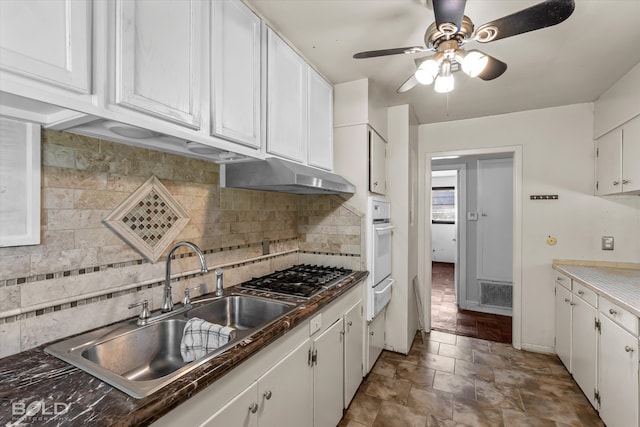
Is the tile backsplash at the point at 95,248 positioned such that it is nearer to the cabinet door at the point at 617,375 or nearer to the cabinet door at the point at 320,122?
the cabinet door at the point at 320,122

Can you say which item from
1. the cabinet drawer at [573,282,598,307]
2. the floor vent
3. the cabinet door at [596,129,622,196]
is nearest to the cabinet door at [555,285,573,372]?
the cabinet drawer at [573,282,598,307]

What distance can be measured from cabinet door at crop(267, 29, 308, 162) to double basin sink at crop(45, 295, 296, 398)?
940 millimetres

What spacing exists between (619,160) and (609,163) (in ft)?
0.55

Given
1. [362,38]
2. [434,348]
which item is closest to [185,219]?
[362,38]

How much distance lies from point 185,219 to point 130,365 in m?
0.70

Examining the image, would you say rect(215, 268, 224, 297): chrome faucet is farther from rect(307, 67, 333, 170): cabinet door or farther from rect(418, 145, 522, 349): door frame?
rect(418, 145, 522, 349): door frame

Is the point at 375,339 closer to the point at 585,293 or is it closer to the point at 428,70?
the point at 585,293

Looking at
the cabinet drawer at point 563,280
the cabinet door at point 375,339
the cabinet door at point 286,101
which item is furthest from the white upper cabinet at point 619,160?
the cabinet door at point 286,101

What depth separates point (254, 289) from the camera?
1826 millimetres

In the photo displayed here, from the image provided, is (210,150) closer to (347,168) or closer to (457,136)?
(347,168)

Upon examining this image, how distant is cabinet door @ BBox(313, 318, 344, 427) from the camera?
→ 1.63m

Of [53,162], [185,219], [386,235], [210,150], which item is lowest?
[386,235]

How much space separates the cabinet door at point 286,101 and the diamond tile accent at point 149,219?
1.99 feet

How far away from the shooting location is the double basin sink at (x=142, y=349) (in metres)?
0.87
